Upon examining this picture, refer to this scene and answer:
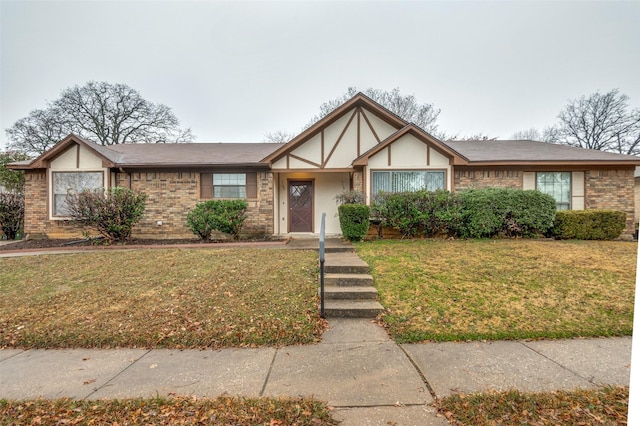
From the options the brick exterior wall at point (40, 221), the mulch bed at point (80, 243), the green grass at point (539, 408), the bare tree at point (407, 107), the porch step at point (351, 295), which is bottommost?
the green grass at point (539, 408)

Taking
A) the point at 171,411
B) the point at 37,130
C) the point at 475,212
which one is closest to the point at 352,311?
the point at 171,411

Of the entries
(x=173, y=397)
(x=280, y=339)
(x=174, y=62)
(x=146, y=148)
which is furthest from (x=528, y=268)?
(x=174, y=62)

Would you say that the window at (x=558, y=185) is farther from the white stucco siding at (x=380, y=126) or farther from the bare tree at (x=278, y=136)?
the bare tree at (x=278, y=136)

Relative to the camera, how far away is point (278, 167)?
10.4 meters

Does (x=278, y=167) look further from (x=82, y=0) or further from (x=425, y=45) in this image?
(x=425, y=45)

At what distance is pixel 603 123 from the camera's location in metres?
24.2

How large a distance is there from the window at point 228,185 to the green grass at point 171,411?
8.69 meters

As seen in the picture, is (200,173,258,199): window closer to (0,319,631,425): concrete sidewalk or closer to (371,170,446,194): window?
(371,170,446,194): window

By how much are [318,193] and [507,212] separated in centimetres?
671

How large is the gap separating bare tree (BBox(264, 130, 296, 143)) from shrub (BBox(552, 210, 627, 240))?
869 inches

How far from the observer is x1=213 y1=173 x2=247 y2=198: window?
35.3ft

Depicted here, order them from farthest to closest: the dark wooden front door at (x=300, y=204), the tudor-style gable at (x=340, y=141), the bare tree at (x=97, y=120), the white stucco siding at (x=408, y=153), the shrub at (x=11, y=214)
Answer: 1. the bare tree at (x=97, y=120)
2. the dark wooden front door at (x=300, y=204)
3. the shrub at (x=11, y=214)
4. the tudor-style gable at (x=340, y=141)
5. the white stucco siding at (x=408, y=153)

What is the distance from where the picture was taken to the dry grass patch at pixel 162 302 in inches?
144

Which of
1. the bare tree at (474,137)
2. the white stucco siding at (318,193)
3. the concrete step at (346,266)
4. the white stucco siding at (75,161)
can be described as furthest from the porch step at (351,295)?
the bare tree at (474,137)
